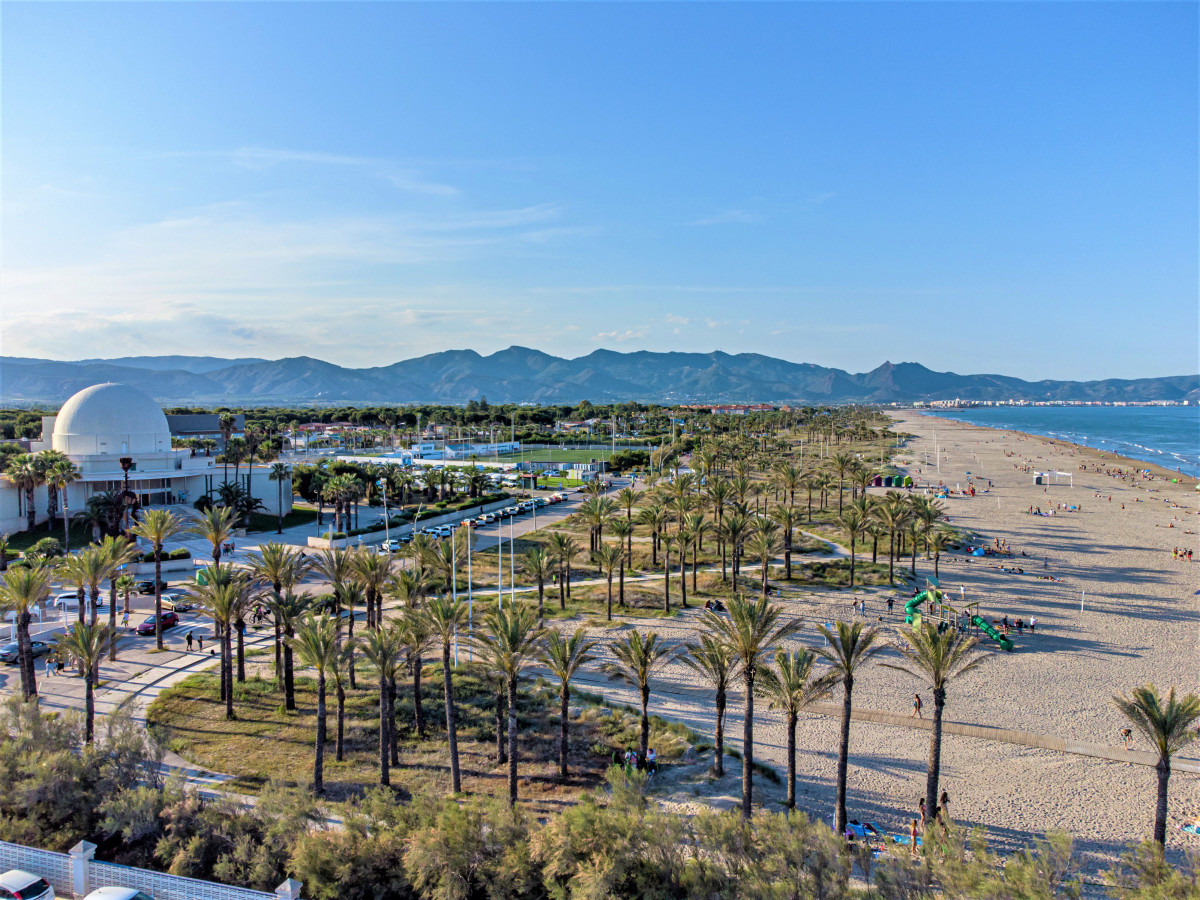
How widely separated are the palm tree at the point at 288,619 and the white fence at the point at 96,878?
30.8 ft

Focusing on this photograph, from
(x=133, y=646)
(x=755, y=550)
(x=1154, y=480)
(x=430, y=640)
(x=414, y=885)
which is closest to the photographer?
(x=414, y=885)

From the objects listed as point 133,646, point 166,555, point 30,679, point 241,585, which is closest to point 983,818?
point 241,585

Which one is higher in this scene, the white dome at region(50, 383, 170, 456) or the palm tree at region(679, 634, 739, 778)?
the white dome at region(50, 383, 170, 456)

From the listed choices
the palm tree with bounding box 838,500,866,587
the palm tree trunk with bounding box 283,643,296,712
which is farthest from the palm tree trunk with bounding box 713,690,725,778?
the palm tree with bounding box 838,500,866,587

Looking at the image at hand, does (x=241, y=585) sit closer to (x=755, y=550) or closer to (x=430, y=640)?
(x=430, y=640)

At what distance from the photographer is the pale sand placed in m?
19.7

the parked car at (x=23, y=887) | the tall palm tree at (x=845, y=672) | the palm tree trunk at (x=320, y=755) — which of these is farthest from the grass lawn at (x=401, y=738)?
the tall palm tree at (x=845, y=672)

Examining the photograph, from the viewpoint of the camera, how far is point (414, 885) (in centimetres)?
1442

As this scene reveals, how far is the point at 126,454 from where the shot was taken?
57.8 metres

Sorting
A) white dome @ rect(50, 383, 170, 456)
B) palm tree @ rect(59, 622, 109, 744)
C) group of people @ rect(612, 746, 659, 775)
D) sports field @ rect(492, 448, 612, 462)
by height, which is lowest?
group of people @ rect(612, 746, 659, 775)

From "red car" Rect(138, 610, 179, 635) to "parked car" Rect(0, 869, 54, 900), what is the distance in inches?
810

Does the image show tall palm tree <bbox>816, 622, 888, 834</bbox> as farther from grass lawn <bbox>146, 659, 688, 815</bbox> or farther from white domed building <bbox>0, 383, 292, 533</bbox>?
white domed building <bbox>0, 383, 292, 533</bbox>

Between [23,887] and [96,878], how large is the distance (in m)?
1.21

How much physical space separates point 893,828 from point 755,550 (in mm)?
20603
